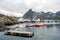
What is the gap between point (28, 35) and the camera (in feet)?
225

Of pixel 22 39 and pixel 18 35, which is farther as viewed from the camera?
pixel 18 35

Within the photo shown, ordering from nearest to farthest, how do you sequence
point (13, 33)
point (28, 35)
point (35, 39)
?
point (35, 39)
point (28, 35)
point (13, 33)

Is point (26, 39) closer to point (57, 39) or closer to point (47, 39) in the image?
point (47, 39)

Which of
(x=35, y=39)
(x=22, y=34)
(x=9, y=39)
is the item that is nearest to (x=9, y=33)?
(x=22, y=34)

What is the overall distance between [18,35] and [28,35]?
6634 mm

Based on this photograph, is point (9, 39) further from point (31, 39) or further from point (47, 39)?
point (47, 39)

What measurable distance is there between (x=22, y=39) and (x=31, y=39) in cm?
371

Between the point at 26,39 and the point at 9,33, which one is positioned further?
the point at 9,33

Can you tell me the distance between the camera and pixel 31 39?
6088 cm

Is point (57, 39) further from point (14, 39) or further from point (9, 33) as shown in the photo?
point (9, 33)

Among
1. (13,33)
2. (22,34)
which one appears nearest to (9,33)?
(13,33)

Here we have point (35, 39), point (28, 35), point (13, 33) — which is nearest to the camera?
point (35, 39)

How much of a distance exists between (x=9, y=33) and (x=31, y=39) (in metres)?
19.6

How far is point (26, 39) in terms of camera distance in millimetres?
61125
